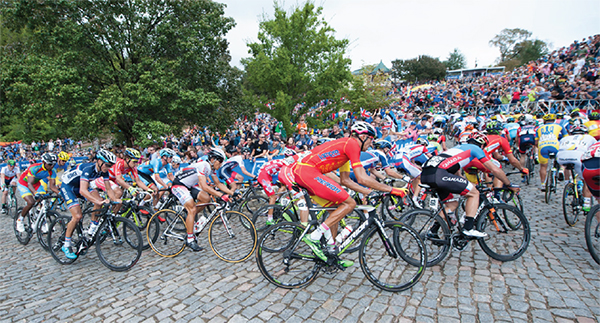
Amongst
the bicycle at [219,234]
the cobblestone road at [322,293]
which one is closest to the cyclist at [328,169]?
the cobblestone road at [322,293]

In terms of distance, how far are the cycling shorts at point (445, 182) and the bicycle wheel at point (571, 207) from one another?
277cm

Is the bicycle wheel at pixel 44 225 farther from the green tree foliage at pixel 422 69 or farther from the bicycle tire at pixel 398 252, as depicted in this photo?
the green tree foliage at pixel 422 69

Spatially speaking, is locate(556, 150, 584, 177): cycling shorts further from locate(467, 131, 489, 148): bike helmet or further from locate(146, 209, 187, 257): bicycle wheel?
locate(146, 209, 187, 257): bicycle wheel

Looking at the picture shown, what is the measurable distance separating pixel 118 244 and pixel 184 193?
163cm

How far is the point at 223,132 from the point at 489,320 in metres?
16.3

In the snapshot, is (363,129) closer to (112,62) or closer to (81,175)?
(81,175)

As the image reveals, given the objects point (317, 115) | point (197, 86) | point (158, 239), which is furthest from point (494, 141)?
point (197, 86)

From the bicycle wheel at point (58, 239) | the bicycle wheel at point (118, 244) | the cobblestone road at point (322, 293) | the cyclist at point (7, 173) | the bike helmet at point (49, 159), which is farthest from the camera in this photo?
the cyclist at point (7, 173)

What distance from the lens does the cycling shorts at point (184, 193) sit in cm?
536

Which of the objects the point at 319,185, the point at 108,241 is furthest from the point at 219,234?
the point at 319,185

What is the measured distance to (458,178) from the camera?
14.1 feet

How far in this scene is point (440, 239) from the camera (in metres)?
4.32

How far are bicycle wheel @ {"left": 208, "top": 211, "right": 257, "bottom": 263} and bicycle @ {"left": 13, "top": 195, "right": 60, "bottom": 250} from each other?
3.25 metres

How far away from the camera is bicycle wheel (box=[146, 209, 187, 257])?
217 inches
